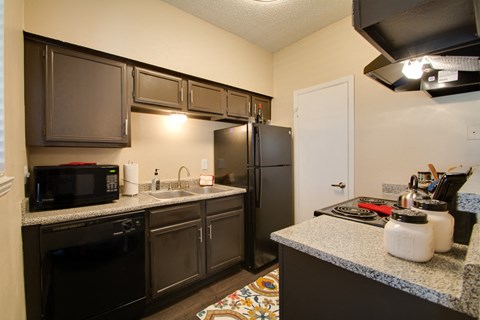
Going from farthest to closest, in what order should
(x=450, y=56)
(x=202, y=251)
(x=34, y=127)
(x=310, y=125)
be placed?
(x=310, y=125) → (x=202, y=251) → (x=34, y=127) → (x=450, y=56)

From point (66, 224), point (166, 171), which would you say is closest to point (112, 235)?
point (66, 224)

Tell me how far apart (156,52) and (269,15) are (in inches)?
51.2

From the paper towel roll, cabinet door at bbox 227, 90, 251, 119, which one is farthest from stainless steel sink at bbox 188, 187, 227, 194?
cabinet door at bbox 227, 90, 251, 119

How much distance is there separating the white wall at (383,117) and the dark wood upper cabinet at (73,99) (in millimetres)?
2107

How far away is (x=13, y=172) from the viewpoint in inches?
43.9

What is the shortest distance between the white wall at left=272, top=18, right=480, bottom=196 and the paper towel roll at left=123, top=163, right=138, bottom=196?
6.72 ft

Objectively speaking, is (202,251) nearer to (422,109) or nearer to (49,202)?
(49,202)

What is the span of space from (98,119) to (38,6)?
0.85m

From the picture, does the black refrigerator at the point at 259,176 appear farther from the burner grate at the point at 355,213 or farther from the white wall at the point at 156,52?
the burner grate at the point at 355,213

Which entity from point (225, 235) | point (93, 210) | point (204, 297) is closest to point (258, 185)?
point (225, 235)

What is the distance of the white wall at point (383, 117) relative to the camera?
1693mm

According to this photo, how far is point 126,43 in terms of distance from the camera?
1850 mm

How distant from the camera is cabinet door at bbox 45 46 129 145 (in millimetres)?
1535

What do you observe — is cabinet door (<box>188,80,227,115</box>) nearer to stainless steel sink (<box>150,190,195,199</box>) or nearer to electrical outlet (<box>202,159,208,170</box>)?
electrical outlet (<box>202,159,208,170</box>)
